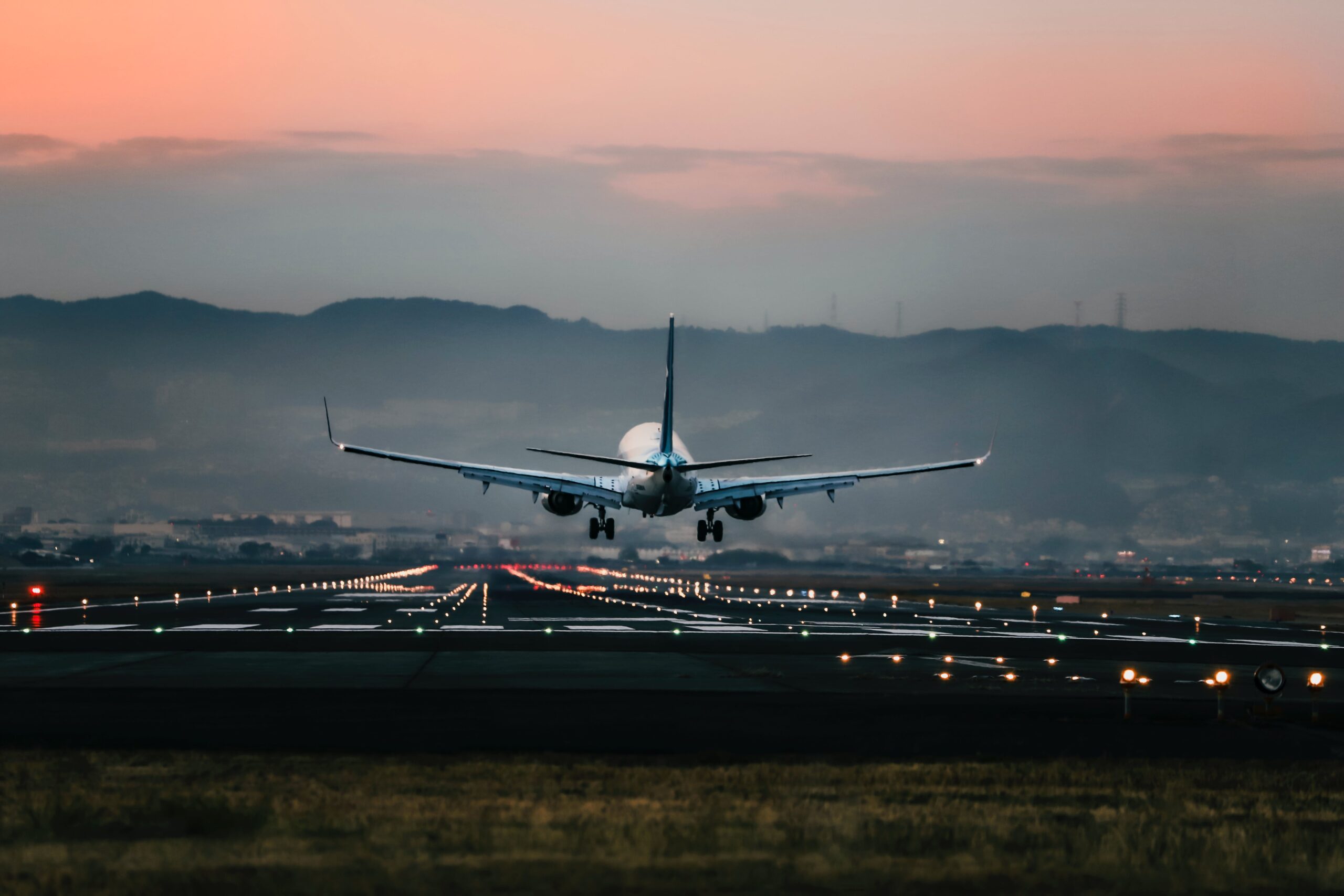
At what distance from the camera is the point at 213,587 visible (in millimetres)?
154000

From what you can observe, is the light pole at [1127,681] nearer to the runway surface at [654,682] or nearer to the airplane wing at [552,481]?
the runway surface at [654,682]

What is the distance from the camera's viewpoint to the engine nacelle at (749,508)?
8256cm

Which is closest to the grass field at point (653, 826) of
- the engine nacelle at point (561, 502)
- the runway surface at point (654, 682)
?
the runway surface at point (654, 682)

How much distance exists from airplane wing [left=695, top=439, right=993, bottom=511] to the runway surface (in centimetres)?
745

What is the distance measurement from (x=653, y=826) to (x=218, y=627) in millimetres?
54075

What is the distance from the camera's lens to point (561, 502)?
82.7 m

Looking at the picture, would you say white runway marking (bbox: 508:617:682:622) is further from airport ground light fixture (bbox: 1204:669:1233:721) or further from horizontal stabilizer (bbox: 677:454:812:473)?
airport ground light fixture (bbox: 1204:669:1233:721)

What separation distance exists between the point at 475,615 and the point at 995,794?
6320 centimetres

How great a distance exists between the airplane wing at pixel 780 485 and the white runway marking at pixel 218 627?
83.1 ft

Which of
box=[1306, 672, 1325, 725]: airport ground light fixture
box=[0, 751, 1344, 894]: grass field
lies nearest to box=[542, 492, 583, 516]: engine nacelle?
box=[1306, 672, 1325, 725]: airport ground light fixture

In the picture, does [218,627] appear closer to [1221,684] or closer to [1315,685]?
[1221,684]

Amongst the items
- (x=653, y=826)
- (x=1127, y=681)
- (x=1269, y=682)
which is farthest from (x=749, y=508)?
(x=653, y=826)

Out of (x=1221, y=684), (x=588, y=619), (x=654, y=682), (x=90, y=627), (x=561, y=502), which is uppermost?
(x=561, y=502)

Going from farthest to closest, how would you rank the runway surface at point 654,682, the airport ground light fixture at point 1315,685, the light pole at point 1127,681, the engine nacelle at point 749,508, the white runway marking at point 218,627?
the engine nacelle at point 749,508 < the white runway marking at point 218,627 < the light pole at point 1127,681 < the airport ground light fixture at point 1315,685 < the runway surface at point 654,682
